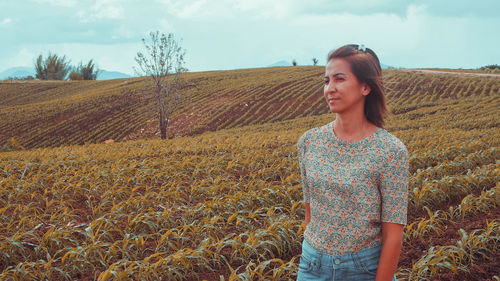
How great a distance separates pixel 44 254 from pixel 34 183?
3.32m

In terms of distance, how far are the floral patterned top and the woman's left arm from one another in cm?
5

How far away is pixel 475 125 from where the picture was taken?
17125 mm

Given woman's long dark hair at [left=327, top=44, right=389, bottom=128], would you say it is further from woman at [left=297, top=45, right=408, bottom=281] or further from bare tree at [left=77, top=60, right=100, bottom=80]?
bare tree at [left=77, top=60, right=100, bottom=80]

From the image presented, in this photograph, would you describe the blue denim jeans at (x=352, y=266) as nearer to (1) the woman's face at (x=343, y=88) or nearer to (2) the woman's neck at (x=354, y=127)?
(2) the woman's neck at (x=354, y=127)

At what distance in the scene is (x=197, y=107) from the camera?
32156mm

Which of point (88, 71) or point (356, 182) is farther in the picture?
point (88, 71)

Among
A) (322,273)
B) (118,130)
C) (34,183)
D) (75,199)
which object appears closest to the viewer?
(322,273)

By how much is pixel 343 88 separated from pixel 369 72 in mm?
149

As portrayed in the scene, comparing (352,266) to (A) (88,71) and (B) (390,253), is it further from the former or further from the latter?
(A) (88,71)

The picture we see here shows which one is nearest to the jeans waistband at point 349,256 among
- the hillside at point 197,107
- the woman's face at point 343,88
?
the woman's face at point 343,88

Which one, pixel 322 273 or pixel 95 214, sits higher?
pixel 322 273

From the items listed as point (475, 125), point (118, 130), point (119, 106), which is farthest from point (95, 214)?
point (119, 106)

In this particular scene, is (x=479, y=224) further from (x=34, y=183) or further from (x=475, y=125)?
(x=475, y=125)

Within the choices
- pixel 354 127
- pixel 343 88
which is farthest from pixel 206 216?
pixel 343 88
